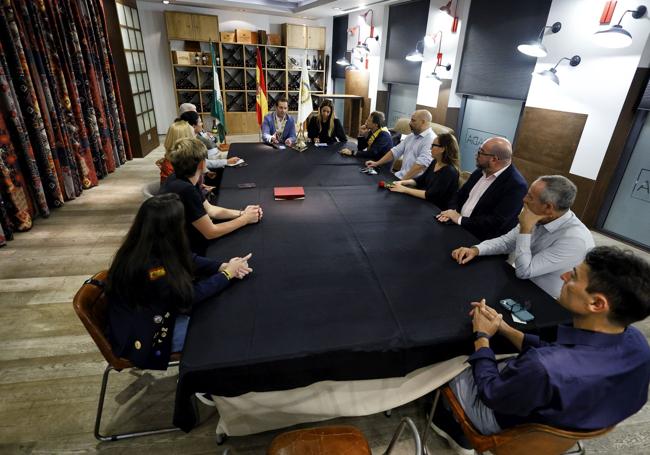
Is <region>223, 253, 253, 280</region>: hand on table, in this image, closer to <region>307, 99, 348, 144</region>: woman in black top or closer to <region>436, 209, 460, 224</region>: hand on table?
<region>436, 209, 460, 224</region>: hand on table

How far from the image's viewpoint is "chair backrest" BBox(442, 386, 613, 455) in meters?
1.06

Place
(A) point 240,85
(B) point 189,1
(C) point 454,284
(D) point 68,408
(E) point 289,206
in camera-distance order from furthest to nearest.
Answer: (A) point 240,85 < (B) point 189,1 < (E) point 289,206 < (D) point 68,408 < (C) point 454,284

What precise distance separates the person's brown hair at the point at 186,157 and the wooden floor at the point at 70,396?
1.26m

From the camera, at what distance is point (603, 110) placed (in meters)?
3.70

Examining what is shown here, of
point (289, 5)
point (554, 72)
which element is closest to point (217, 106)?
point (289, 5)

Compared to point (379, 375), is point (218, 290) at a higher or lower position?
higher

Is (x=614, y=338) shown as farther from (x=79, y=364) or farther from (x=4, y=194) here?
(x=4, y=194)

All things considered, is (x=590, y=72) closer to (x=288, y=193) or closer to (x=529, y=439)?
(x=288, y=193)

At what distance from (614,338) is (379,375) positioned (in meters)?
0.80

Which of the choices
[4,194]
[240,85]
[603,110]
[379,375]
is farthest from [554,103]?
[240,85]

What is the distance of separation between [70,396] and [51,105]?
3909 millimetres

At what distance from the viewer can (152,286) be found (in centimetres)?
139

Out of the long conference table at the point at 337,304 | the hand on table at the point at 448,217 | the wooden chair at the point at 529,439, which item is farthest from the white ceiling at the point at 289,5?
the wooden chair at the point at 529,439

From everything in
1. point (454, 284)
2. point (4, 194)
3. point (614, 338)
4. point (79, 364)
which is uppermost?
point (614, 338)
